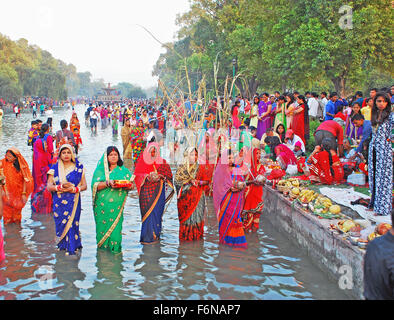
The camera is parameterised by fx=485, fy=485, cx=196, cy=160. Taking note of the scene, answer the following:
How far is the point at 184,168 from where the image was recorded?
673 cm

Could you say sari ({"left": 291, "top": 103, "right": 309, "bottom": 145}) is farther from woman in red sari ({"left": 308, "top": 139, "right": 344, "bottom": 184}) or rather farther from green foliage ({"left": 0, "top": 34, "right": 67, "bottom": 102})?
green foliage ({"left": 0, "top": 34, "right": 67, "bottom": 102})

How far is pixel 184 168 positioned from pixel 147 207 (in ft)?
2.44

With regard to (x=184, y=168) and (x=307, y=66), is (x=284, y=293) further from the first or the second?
(x=307, y=66)

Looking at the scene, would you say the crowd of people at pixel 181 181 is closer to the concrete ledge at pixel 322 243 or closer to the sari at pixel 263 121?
the concrete ledge at pixel 322 243

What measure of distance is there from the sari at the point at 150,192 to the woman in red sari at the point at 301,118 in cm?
650

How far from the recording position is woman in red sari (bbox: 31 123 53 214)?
8.73 meters

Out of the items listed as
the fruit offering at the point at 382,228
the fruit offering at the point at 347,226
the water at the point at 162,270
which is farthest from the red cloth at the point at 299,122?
the fruit offering at the point at 382,228

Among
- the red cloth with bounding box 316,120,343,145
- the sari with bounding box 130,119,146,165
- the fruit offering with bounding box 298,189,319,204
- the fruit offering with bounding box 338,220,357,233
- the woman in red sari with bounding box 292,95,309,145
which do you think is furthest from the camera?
the sari with bounding box 130,119,146,165

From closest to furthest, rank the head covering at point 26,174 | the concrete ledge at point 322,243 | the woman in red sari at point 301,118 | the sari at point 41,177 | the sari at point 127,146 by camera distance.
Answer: the concrete ledge at point 322,243
the head covering at point 26,174
the sari at point 41,177
the woman in red sari at point 301,118
the sari at point 127,146

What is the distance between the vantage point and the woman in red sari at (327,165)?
28.8ft

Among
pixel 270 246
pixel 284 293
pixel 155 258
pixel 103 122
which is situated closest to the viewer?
pixel 284 293

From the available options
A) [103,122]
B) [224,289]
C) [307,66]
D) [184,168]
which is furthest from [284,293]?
[103,122]

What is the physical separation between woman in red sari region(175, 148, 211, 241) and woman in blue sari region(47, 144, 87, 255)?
1.37 m

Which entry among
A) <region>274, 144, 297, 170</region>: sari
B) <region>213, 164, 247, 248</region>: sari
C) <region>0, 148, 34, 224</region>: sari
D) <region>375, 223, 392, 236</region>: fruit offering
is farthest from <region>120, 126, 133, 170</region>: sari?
<region>375, 223, 392, 236</region>: fruit offering
